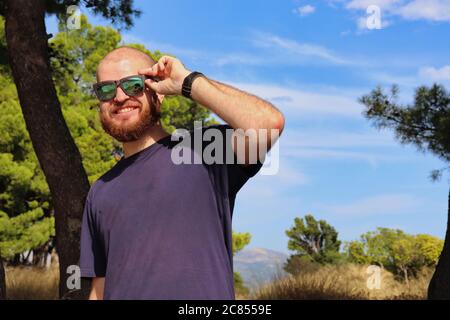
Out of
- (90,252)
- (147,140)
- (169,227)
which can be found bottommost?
(90,252)

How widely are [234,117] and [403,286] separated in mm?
13329

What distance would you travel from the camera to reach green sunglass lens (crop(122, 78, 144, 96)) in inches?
104

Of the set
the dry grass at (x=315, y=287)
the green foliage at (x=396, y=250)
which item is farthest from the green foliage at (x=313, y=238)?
the dry grass at (x=315, y=287)

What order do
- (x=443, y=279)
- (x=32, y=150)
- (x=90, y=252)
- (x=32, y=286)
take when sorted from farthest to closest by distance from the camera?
1. (x=32, y=150)
2. (x=32, y=286)
3. (x=443, y=279)
4. (x=90, y=252)

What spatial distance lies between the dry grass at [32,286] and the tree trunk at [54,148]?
16.6ft

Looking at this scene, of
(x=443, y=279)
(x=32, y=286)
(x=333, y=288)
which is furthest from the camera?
(x=32, y=286)

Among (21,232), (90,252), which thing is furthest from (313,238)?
(90,252)

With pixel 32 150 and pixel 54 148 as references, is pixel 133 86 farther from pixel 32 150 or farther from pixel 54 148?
pixel 32 150

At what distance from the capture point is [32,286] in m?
13.3

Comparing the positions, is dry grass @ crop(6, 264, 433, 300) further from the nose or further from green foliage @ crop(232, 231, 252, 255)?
green foliage @ crop(232, 231, 252, 255)

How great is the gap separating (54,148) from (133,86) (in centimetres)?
558

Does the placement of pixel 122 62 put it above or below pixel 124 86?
above
